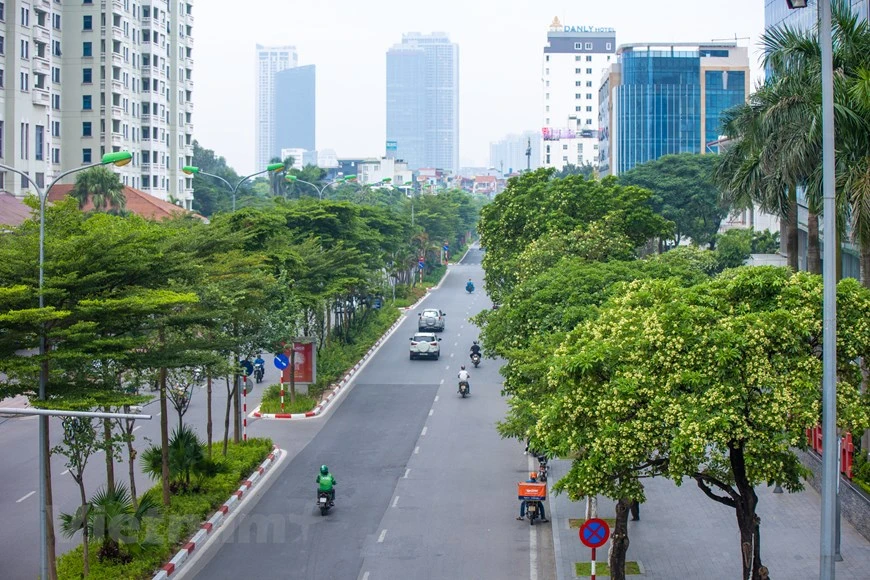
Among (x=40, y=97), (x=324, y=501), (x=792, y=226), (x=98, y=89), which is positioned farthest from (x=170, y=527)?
(x=98, y=89)

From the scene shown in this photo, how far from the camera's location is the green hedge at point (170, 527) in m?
18.8

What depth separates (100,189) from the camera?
56.4 metres

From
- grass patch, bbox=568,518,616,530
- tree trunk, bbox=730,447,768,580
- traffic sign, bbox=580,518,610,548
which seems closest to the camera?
tree trunk, bbox=730,447,768,580

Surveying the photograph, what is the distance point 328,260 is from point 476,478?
13.9 meters

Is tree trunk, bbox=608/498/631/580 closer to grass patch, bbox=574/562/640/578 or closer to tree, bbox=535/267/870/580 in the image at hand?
grass patch, bbox=574/562/640/578

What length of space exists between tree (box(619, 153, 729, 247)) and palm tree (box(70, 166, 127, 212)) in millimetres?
36568

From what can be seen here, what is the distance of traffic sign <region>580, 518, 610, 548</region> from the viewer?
54.4ft

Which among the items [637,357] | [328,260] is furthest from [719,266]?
[637,357]

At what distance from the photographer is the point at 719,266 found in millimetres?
59969

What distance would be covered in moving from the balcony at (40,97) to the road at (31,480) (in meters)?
32.3

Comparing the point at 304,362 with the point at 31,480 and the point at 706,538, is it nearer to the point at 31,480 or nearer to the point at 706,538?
the point at 31,480

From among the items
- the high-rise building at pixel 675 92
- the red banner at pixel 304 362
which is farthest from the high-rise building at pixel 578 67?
the red banner at pixel 304 362

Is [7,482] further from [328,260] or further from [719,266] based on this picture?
[719,266]

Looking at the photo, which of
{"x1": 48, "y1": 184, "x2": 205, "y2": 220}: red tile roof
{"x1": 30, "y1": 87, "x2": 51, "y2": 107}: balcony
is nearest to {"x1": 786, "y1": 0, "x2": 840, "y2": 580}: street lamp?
{"x1": 48, "y1": 184, "x2": 205, "y2": 220}: red tile roof
